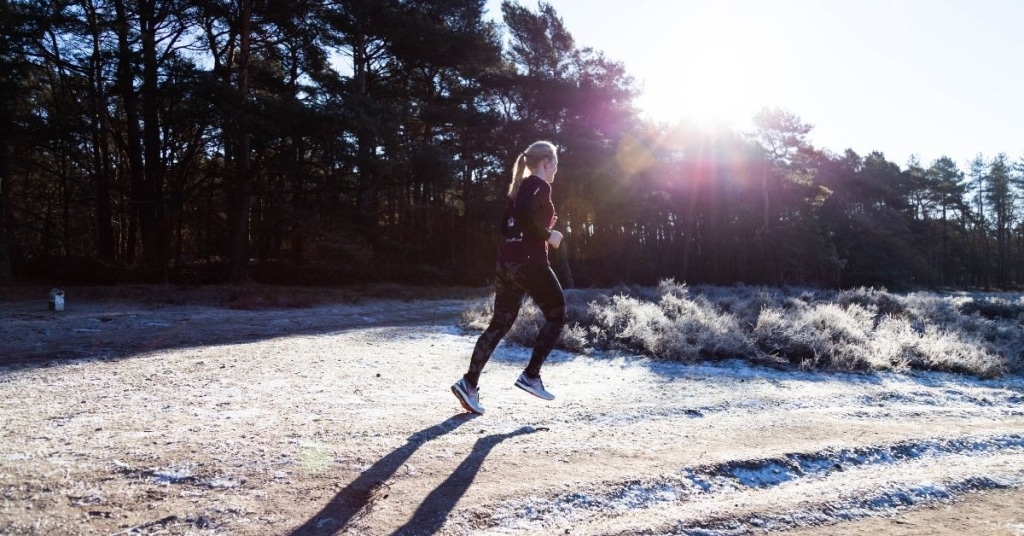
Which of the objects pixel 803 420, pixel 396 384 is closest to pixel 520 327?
pixel 396 384

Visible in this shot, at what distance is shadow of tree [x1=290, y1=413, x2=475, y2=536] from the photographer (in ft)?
6.95

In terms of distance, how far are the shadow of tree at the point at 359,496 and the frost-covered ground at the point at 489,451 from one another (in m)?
0.01

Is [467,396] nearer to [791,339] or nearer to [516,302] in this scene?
[516,302]

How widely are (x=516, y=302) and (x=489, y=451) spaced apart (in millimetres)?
1188

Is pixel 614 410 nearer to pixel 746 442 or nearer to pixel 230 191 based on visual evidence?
pixel 746 442

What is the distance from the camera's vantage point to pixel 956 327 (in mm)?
9234

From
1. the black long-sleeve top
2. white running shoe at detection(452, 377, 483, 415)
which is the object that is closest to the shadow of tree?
white running shoe at detection(452, 377, 483, 415)

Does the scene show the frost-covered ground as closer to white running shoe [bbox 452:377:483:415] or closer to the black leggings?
white running shoe [bbox 452:377:483:415]

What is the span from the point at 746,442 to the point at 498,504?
1681 millimetres

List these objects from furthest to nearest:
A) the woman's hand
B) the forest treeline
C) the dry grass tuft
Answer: the forest treeline, the dry grass tuft, the woman's hand

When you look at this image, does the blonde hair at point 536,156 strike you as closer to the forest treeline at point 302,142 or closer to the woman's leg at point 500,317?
the woman's leg at point 500,317

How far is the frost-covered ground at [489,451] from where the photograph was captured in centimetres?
223

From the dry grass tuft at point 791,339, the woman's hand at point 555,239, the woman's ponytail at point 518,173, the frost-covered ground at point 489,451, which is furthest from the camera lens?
the dry grass tuft at point 791,339

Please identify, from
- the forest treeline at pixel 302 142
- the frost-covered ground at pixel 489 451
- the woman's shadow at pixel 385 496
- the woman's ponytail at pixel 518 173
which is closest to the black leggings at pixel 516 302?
the frost-covered ground at pixel 489 451
